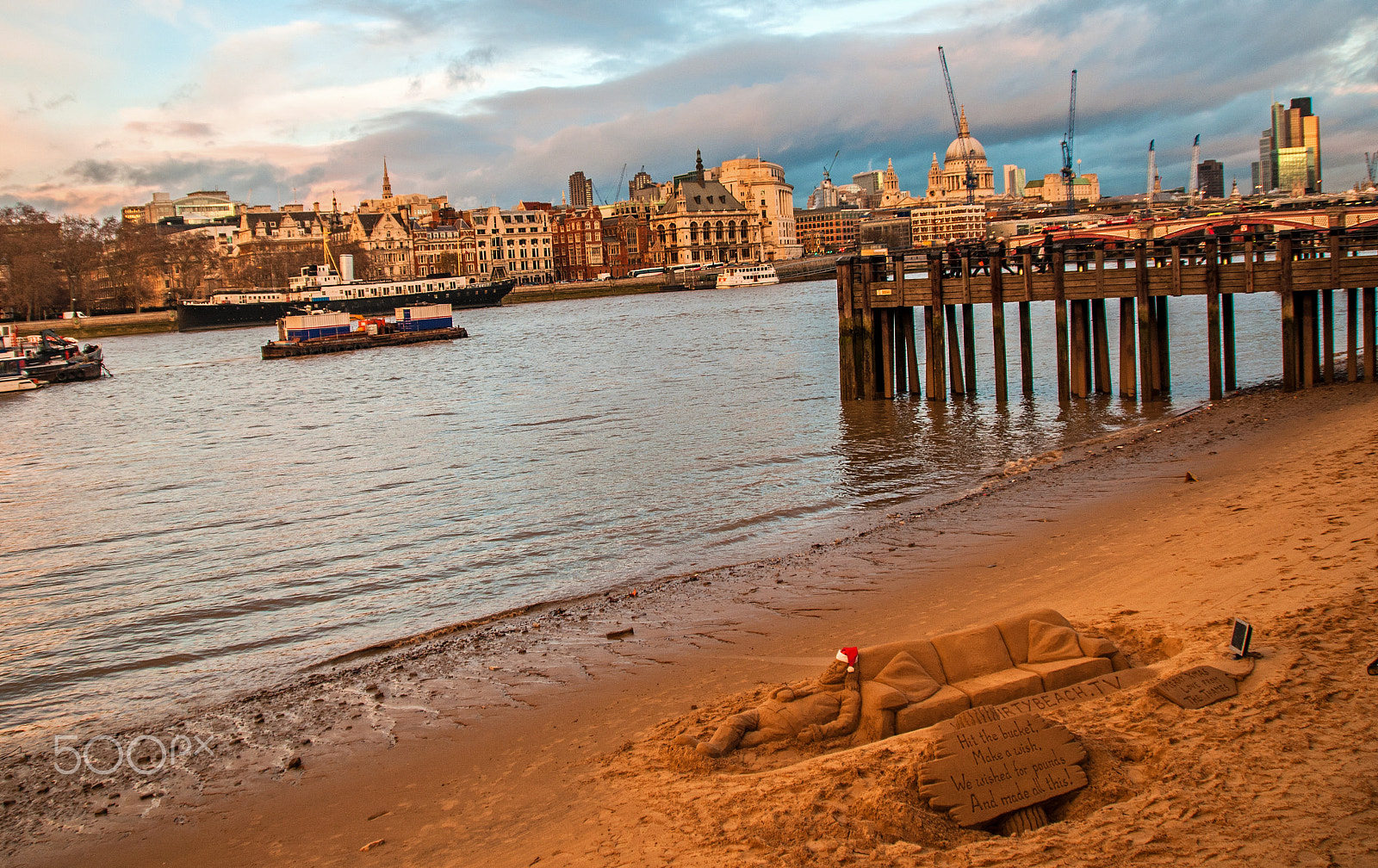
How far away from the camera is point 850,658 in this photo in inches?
264

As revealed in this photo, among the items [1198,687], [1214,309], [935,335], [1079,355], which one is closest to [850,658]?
[1198,687]

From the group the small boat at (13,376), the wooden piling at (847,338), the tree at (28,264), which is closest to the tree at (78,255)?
the tree at (28,264)

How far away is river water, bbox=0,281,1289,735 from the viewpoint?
1152 centimetres

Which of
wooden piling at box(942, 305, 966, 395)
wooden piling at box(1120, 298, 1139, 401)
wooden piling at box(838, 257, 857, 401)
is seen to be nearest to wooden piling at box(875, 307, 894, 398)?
wooden piling at box(838, 257, 857, 401)

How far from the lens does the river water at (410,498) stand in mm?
11516

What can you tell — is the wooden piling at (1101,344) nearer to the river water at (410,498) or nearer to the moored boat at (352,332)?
the river water at (410,498)

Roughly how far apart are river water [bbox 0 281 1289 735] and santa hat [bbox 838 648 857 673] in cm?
593

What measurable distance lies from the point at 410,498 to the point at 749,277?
134688 mm

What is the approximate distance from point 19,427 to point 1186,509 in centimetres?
4226

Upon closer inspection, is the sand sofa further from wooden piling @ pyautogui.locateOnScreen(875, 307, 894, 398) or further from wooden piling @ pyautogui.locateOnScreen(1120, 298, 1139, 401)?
wooden piling @ pyautogui.locateOnScreen(875, 307, 894, 398)

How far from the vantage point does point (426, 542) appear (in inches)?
599

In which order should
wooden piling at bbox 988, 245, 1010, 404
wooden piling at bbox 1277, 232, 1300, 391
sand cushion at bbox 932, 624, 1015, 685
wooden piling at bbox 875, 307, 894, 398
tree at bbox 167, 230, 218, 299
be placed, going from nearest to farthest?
sand cushion at bbox 932, 624, 1015, 685 → wooden piling at bbox 1277, 232, 1300, 391 → wooden piling at bbox 988, 245, 1010, 404 → wooden piling at bbox 875, 307, 894, 398 → tree at bbox 167, 230, 218, 299

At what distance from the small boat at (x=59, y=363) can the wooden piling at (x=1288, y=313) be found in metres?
64.8

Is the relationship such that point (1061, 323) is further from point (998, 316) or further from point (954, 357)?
point (954, 357)
